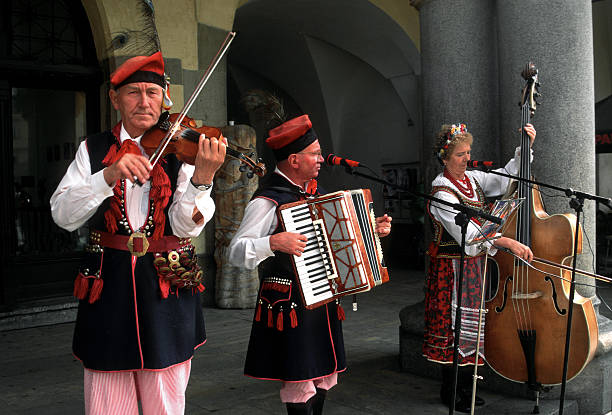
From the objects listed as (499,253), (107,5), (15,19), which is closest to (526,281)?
(499,253)

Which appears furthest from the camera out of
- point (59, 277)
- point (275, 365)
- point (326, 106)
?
point (326, 106)

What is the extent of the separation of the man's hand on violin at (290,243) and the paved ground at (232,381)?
156 centimetres

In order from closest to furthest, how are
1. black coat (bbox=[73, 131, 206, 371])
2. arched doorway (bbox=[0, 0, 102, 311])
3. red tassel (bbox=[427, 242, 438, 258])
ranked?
black coat (bbox=[73, 131, 206, 371]) < red tassel (bbox=[427, 242, 438, 258]) < arched doorway (bbox=[0, 0, 102, 311])

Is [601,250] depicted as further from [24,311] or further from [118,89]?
[118,89]

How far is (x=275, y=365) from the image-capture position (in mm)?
2859

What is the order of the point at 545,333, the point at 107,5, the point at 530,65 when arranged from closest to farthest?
1. the point at 545,333
2. the point at 530,65
3. the point at 107,5

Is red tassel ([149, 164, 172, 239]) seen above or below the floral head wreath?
below

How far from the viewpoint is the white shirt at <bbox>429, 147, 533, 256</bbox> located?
11.6ft

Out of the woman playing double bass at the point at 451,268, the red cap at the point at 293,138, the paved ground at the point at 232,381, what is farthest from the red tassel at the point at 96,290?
the woman playing double bass at the point at 451,268

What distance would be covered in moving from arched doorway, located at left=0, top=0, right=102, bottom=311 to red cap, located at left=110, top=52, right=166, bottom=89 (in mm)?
4758

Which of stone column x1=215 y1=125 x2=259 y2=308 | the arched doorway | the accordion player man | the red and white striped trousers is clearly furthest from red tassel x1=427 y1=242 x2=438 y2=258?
the arched doorway

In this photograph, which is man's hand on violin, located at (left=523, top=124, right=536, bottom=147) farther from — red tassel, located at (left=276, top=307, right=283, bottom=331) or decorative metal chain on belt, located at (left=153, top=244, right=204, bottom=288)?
decorative metal chain on belt, located at (left=153, top=244, right=204, bottom=288)

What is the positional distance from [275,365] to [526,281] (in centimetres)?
162

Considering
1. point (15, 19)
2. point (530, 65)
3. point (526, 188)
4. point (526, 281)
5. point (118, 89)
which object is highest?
point (15, 19)
